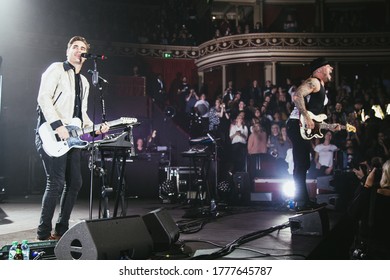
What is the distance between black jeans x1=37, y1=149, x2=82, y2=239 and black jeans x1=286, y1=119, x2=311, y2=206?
2049 mm

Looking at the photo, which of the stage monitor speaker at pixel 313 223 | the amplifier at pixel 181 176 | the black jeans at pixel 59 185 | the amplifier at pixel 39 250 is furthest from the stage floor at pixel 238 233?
the amplifier at pixel 181 176

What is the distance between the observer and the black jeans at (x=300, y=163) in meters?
3.95

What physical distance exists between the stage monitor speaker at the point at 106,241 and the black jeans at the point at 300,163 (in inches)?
69.2

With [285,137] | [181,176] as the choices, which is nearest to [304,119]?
[285,137]

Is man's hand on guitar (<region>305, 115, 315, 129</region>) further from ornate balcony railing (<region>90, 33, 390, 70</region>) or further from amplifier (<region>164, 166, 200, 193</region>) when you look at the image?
ornate balcony railing (<region>90, 33, 390, 70</region>)

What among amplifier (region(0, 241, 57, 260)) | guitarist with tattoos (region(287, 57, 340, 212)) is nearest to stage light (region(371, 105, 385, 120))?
guitarist with tattoos (region(287, 57, 340, 212))

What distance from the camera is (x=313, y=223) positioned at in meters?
3.57

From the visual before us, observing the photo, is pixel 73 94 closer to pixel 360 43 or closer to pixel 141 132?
pixel 141 132

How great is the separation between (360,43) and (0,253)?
15584mm

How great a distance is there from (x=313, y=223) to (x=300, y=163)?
25.3 inches

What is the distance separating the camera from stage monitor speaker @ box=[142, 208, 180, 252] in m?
3.04

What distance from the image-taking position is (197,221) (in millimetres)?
4641

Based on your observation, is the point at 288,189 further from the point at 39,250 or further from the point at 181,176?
the point at 39,250
